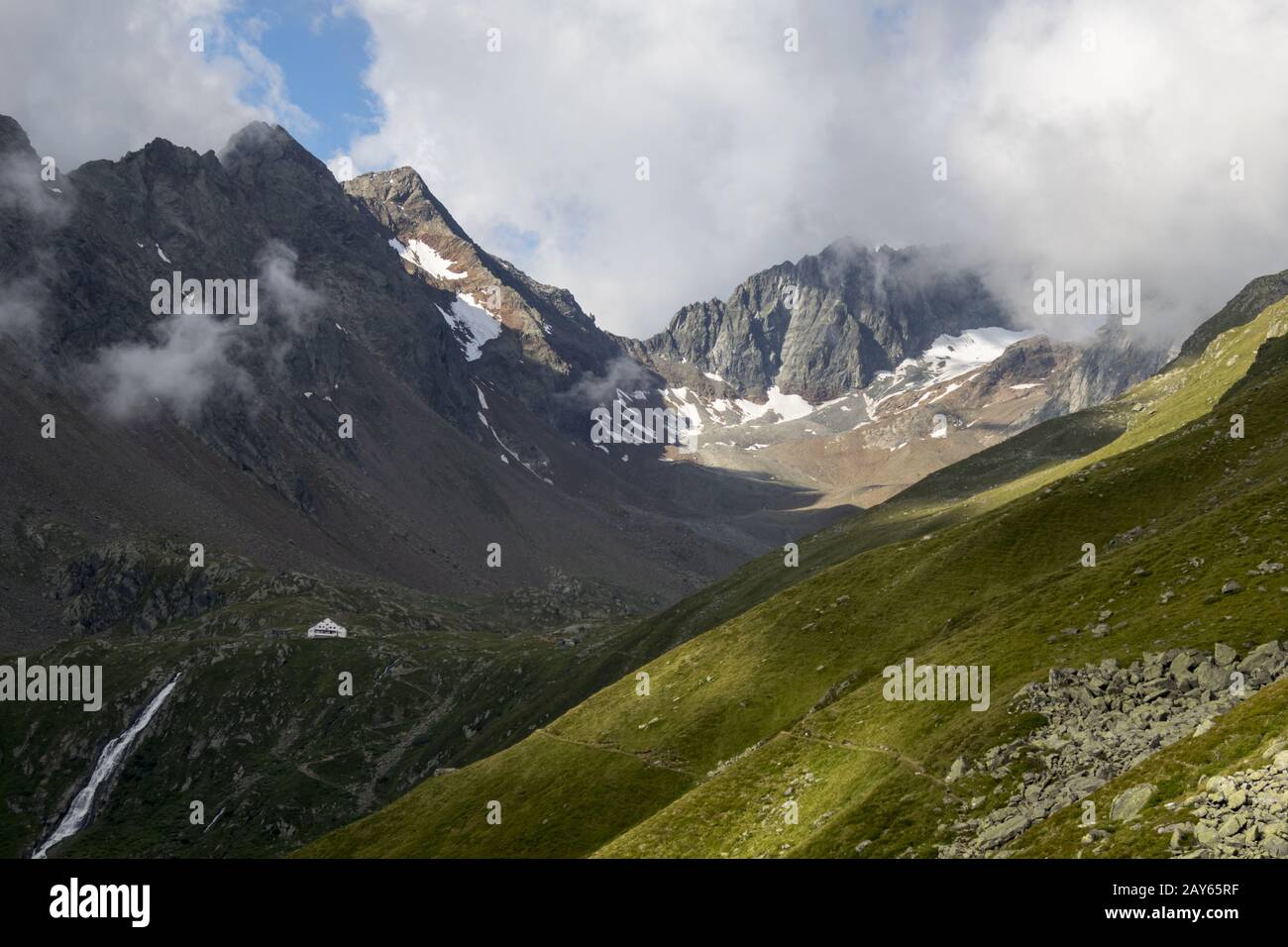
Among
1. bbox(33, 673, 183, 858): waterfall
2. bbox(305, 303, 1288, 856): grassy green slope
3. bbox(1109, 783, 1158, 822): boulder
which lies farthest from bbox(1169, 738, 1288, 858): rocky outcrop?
bbox(33, 673, 183, 858): waterfall

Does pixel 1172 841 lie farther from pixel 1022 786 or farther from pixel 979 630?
pixel 979 630

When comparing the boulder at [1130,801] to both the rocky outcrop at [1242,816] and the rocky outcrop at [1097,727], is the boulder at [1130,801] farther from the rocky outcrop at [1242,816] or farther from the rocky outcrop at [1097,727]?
the rocky outcrop at [1097,727]

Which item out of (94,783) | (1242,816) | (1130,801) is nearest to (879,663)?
(1130,801)

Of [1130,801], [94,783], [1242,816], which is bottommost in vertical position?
[94,783]

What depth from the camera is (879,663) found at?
285 ft

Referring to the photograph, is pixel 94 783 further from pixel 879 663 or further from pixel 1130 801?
pixel 1130 801

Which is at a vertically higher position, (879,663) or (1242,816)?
(1242,816)

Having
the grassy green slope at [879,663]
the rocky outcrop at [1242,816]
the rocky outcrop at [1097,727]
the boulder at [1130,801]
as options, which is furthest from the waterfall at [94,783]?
the rocky outcrop at [1242,816]

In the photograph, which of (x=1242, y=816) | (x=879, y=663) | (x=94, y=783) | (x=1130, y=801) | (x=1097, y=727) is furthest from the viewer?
(x=94, y=783)

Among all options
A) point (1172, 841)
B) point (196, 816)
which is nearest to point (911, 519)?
point (196, 816)

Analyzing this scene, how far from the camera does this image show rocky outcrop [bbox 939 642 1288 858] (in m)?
45.8

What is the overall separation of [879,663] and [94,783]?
161474mm

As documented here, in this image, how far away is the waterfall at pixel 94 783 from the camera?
176 metres
